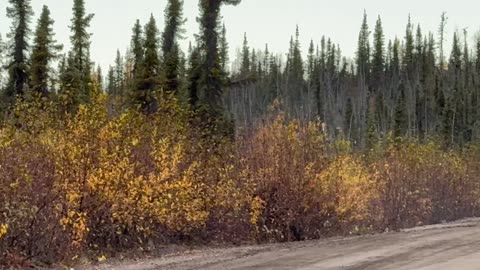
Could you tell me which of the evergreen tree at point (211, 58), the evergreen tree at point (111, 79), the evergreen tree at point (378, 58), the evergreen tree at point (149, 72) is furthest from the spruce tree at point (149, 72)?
the evergreen tree at point (378, 58)

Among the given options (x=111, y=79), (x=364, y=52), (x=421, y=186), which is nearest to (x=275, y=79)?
(x=364, y=52)

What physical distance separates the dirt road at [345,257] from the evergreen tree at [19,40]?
128 feet

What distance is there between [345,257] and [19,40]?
143 ft

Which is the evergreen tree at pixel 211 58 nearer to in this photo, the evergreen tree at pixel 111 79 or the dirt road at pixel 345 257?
the dirt road at pixel 345 257

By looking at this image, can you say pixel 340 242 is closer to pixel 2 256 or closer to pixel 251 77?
pixel 2 256

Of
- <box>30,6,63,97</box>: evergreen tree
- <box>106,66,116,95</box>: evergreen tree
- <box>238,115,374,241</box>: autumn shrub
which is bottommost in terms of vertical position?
<box>238,115,374,241</box>: autumn shrub

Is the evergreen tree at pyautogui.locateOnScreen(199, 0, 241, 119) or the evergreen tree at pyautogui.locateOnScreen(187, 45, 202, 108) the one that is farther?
the evergreen tree at pyautogui.locateOnScreen(187, 45, 202, 108)

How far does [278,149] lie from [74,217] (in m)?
6.74

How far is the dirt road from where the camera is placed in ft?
38.9

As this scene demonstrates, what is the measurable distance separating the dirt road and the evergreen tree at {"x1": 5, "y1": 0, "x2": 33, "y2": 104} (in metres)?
38.9

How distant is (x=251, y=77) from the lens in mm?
31641

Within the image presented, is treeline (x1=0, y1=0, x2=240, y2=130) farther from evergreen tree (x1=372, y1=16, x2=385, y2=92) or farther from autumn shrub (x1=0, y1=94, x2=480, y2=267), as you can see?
evergreen tree (x1=372, y1=16, x2=385, y2=92)

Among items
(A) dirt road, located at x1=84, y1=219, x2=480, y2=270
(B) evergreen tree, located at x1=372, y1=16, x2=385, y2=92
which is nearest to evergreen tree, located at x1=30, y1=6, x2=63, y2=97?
(A) dirt road, located at x1=84, y1=219, x2=480, y2=270

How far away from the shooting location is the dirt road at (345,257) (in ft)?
38.9
